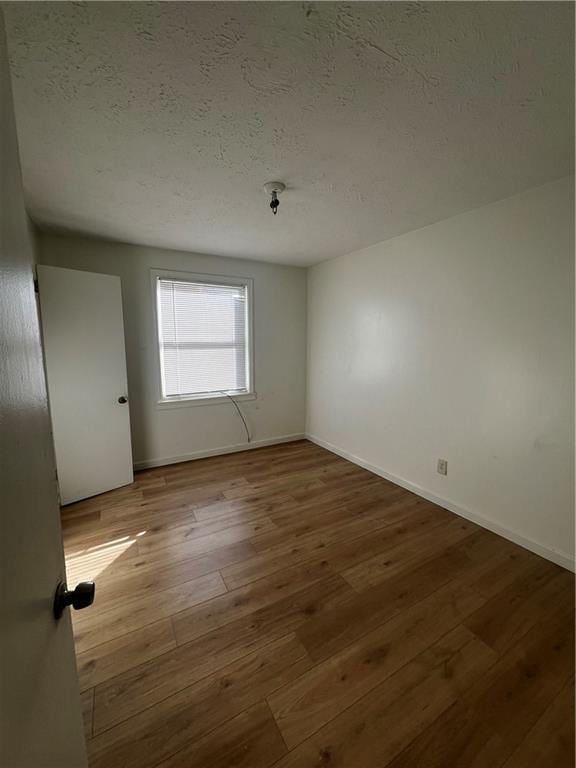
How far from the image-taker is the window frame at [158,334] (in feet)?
10.4

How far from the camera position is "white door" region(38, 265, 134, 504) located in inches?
97.3

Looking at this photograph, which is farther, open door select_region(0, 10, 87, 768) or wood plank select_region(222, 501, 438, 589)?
wood plank select_region(222, 501, 438, 589)

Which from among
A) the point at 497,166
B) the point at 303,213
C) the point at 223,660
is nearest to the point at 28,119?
the point at 303,213

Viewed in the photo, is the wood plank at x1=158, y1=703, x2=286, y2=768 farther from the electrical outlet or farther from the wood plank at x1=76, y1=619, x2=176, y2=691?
the electrical outlet

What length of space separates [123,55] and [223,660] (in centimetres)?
240

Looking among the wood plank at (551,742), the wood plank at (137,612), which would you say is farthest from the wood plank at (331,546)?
the wood plank at (551,742)

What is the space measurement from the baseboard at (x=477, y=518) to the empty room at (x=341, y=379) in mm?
17

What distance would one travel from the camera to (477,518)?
2318 millimetres

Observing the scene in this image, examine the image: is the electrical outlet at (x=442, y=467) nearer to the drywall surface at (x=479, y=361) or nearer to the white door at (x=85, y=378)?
the drywall surface at (x=479, y=361)

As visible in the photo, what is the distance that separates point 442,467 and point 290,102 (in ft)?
8.60

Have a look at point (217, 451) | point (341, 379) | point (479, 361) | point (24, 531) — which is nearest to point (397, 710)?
point (24, 531)

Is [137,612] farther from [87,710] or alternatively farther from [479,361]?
[479,361]

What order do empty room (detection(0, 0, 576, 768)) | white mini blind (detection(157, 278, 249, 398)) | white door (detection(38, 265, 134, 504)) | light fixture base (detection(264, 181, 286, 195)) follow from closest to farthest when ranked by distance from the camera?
empty room (detection(0, 0, 576, 768)) < light fixture base (detection(264, 181, 286, 195)) < white door (detection(38, 265, 134, 504)) < white mini blind (detection(157, 278, 249, 398))

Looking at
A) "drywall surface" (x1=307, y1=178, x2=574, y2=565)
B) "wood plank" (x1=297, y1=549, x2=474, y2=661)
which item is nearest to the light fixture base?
"drywall surface" (x1=307, y1=178, x2=574, y2=565)
